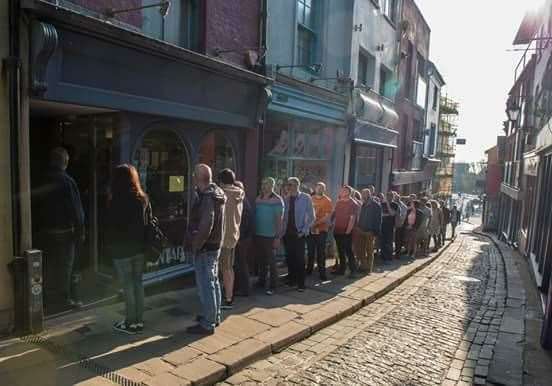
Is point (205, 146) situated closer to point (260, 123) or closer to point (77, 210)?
point (260, 123)

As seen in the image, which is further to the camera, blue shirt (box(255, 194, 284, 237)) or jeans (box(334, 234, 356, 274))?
jeans (box(334, 234, 356, 274))

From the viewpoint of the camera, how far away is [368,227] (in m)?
8.48

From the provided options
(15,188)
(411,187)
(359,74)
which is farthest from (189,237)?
(411,187)

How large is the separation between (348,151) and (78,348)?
8574 mm

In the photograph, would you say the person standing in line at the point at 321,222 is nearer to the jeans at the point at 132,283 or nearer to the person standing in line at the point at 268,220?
the person standing in line at the point at 268,220

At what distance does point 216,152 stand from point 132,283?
124 inches

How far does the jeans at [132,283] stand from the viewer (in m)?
4.56

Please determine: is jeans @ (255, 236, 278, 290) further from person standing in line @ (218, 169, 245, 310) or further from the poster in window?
the poster in window

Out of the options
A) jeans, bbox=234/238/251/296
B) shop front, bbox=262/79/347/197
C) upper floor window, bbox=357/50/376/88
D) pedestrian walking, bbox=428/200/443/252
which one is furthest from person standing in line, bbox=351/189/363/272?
upper floor window, bbox=357/50/376/88

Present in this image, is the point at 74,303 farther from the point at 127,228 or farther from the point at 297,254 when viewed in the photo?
the point at 297,254

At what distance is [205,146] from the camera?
6957 millimetres

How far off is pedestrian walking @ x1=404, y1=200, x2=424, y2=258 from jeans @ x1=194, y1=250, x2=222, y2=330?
291 inches

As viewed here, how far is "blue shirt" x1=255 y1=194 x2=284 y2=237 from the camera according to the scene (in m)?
6.29

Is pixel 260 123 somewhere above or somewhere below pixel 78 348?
above
